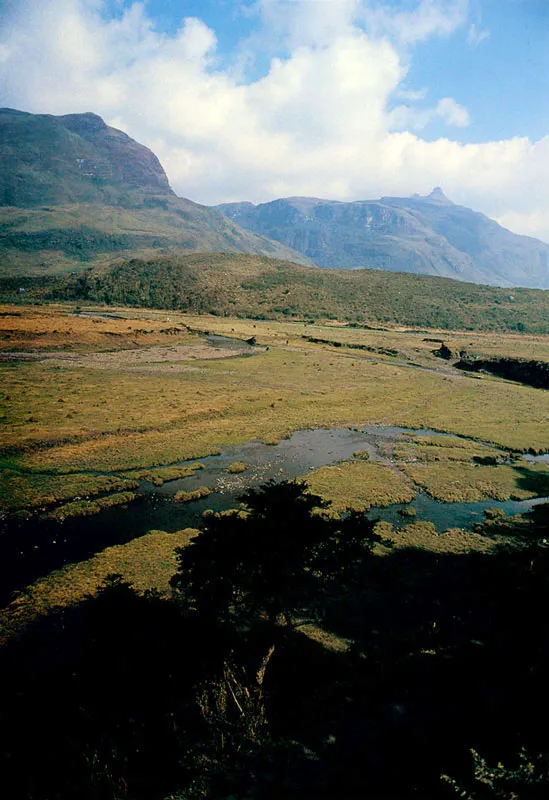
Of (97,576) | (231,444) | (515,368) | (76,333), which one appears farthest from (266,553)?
(76,333)

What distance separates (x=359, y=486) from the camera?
35.1 metres

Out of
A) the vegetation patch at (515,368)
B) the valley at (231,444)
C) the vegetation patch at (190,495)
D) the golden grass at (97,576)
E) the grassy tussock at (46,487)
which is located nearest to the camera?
the golden grass at (97,576)

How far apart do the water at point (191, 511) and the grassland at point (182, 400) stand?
274 centimetres

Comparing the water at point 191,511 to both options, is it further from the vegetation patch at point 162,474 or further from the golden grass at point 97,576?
the golden grass at point 97,576

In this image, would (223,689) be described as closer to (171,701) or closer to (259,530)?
(171,701)

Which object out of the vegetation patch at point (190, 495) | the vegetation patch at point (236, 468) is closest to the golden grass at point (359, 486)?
the vegetation patch at point (236, 468)

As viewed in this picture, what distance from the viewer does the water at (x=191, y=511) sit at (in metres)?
24.0

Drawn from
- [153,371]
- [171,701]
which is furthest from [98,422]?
[171,701]

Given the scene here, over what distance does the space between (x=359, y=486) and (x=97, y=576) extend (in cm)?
2099

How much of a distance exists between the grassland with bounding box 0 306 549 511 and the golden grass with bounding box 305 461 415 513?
10.3m

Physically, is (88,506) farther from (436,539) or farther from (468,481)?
(468,481)

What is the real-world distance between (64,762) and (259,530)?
880 centimetres

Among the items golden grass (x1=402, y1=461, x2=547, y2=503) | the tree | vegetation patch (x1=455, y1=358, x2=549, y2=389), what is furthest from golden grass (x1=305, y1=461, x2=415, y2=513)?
vegetation patch (x1=455, y1=358, x2=549, y2=389)

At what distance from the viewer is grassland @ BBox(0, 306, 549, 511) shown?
38312 millimetres
